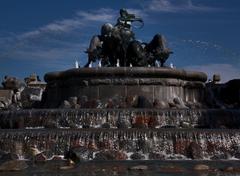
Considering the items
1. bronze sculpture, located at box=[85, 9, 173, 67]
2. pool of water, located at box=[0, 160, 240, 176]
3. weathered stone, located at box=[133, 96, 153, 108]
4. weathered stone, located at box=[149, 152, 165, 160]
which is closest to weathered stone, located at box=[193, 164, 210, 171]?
pool of water, located at box=[0, 160, 240, 176]

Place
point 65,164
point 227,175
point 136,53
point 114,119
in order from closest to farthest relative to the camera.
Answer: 1. point 227,175
2. point 65,164
3. point 114,119
4. point 136,53

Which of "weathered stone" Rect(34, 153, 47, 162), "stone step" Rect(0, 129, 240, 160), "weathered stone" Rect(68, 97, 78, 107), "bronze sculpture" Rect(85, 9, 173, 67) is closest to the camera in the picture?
"weathered stone" Rect(34, 153, 47, 162)

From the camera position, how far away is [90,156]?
51.6 feet

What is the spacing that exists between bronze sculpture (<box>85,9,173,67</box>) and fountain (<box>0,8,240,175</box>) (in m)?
0.05

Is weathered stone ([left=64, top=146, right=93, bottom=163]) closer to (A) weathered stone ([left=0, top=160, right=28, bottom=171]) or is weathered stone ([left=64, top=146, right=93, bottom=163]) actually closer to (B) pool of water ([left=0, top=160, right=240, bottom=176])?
(B) pool of water ([left=0, top=160, right=240, bottom=176])

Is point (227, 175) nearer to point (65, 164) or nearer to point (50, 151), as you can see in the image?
point (65, 164)

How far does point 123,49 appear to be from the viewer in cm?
2905

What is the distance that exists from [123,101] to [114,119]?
4.64m

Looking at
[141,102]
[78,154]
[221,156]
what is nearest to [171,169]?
[78,154]

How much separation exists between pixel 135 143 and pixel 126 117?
3.45 metres

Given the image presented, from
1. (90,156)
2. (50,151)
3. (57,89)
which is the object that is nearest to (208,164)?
(90,156)

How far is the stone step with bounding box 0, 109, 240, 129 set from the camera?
64.7 feet

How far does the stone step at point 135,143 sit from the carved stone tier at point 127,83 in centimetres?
743

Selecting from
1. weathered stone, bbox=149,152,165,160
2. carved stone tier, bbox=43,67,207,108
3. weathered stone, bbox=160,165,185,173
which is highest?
carved stone tier, bbox=43,67,207,108
